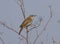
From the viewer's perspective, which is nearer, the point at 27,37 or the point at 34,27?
the point at 27,37

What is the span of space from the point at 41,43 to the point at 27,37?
0.65 m

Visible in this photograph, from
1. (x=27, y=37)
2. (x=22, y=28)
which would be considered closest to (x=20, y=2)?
(x=27, y=37)

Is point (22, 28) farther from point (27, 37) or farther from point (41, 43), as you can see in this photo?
point (27, 37)

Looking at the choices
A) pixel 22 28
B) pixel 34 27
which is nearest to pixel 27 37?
pixel 34 27

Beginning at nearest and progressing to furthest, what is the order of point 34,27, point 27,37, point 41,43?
1. point 27,37
2. point 34,27
3. point 41,43

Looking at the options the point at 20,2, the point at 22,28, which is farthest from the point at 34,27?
the point at 20,2

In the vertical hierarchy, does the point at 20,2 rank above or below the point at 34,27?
above

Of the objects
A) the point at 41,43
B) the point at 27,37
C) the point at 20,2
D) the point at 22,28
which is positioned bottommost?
the point at 41,43

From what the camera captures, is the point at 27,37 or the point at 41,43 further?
the point at 41,43

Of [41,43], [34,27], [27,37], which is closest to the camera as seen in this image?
[27,37]

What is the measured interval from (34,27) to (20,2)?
0.51 metres

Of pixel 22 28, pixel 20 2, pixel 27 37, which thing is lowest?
pixel 22 28

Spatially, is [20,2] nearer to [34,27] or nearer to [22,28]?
[34,27]

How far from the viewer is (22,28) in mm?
2811
